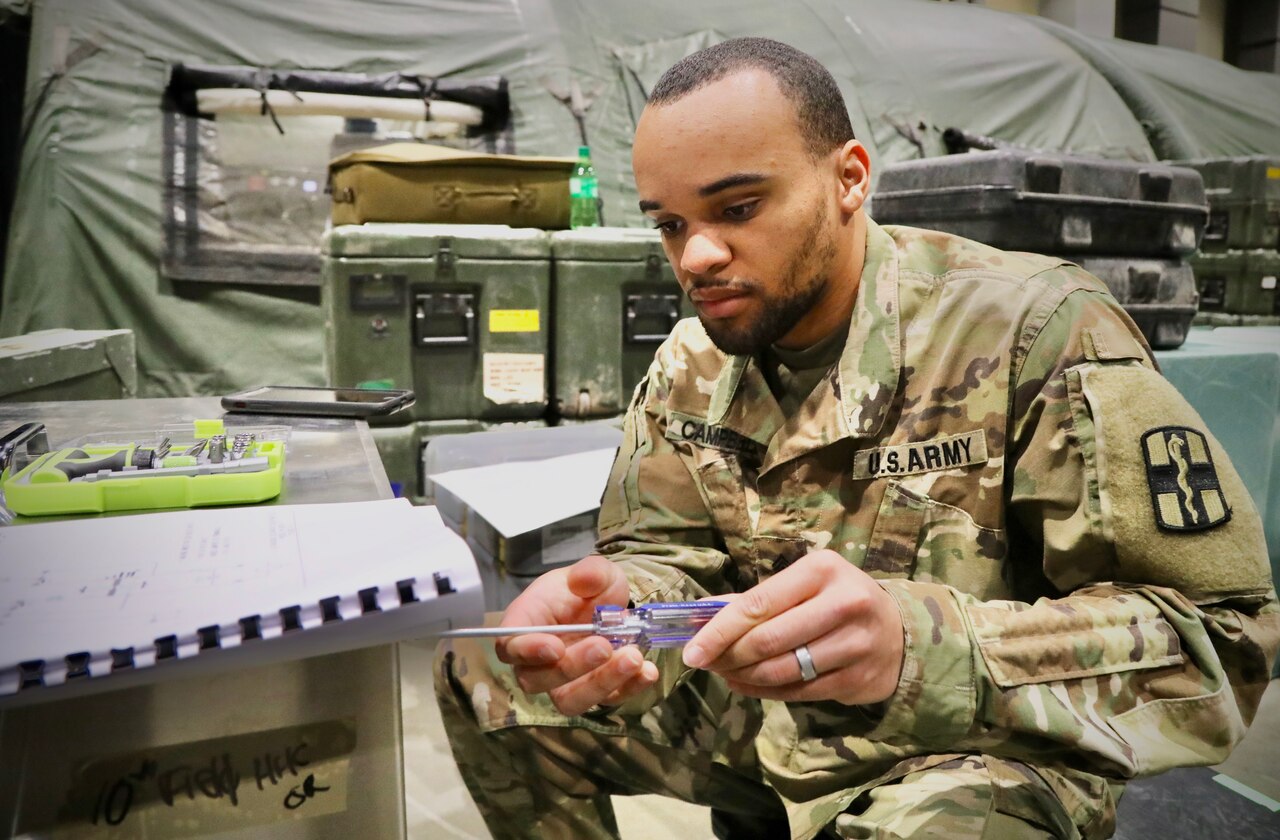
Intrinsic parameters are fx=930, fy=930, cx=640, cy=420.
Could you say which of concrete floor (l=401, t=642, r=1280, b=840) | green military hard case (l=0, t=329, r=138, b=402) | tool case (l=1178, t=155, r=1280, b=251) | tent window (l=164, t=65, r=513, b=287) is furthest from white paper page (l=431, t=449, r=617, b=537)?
tool case (l=1178, t=155, r=1280, b=251)

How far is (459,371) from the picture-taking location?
2102 mm

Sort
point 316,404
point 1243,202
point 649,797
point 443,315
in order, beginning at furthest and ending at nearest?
point 1243,202
point 443,315
point 649,797
point 316,404

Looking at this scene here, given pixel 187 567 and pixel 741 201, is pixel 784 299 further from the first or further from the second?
pixel 187 567

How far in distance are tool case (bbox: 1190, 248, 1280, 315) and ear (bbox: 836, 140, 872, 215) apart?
96.5 inches

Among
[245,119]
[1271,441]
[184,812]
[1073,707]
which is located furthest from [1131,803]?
[245,119]

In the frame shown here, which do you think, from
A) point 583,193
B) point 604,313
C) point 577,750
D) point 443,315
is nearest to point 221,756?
point 577,750

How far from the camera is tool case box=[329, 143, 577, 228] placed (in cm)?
211

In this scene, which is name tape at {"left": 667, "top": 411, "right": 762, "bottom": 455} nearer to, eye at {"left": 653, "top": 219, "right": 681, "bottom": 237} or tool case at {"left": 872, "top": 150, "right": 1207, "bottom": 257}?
eye at {"left": 653, "top": 219, "right": 681, "bottom": 237}

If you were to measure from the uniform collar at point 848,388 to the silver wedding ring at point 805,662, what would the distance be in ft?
1.07

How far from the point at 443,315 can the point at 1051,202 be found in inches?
49.0

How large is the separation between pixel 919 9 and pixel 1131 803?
3671 mm

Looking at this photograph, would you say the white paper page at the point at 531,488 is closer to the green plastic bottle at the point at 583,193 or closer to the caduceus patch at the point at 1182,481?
the caduceus patch at the point at 1182,481

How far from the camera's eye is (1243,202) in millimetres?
2781

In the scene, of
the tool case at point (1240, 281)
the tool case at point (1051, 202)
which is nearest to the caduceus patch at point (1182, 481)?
the tool case at point (1051, 202)
